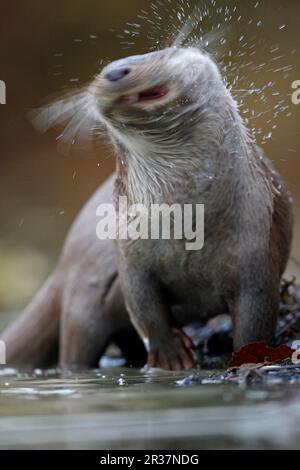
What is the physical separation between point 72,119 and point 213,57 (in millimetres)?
412

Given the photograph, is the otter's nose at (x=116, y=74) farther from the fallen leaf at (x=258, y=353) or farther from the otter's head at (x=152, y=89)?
the fallen leaf at (x=258, y=353)

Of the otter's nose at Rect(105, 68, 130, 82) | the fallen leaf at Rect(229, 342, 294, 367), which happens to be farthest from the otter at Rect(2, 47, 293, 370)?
the fallen leaf at Rect(229, 342, 294, 367)

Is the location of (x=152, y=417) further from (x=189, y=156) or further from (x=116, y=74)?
(x=189, y=156)

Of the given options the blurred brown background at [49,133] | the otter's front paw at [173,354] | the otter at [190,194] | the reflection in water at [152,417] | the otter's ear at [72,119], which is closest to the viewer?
the reflection in water at [152,417]

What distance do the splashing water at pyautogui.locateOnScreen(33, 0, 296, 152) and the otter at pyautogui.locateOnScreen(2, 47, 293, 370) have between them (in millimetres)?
54

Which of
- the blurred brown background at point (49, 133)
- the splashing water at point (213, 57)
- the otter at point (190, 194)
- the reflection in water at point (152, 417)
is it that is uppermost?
the blurred brown background at point (49, 133)

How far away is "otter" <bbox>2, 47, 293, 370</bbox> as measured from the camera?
2.42 m

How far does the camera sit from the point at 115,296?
349 centimetres

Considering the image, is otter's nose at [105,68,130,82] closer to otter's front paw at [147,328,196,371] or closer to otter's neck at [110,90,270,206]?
otter's neck at [110,90,270,206]

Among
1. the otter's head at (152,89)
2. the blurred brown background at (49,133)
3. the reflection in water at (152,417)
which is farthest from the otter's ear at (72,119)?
the blurred brown background at (49,133)

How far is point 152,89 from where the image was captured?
2.38 m

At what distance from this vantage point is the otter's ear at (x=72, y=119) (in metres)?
2.59

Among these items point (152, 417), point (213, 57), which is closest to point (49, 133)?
point (213, 57)
